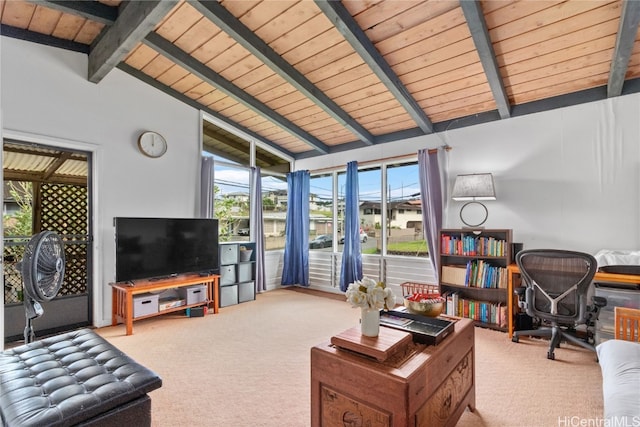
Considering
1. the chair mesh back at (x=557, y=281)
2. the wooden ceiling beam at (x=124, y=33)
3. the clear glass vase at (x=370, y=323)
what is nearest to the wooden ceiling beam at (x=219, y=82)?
the wooden ceiling beam at (x=124, y=33)

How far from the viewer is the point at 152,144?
3.69 metres

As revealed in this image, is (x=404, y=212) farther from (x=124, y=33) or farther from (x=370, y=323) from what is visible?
(x=124, y=33)

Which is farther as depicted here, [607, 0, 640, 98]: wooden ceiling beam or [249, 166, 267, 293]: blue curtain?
[249, 166, 267, 293]: blue curtain

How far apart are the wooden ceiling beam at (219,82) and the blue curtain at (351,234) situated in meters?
0.78

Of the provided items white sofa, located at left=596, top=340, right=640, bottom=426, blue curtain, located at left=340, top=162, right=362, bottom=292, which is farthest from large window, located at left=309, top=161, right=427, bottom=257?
white sofa, located at left=596, top=340, right=640, bottom=426

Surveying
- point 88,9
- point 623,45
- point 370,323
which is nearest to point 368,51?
point 623,45

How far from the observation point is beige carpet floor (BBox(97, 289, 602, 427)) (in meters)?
1.82

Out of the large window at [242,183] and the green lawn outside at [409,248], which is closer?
the green lawn outside at [409,248]

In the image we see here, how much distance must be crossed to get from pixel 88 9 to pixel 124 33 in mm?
335

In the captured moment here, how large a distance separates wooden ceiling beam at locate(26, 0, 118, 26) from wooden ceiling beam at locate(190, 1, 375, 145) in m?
0.94

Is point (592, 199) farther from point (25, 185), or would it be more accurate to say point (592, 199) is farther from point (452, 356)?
point (25, 185)

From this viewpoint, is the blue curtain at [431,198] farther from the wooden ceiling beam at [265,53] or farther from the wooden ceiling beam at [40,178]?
the wooden ceiling beam at [40,178]

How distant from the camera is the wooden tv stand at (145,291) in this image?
3.13 m

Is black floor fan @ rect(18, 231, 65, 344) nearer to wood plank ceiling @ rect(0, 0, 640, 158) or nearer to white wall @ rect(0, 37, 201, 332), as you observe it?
white wall @ rect(0, 37, 201, 332)
